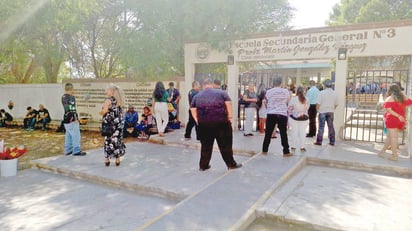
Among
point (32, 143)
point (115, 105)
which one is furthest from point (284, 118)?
point (32, 143)

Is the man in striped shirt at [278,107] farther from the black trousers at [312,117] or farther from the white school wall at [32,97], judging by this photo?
the white school wall at [32,97]

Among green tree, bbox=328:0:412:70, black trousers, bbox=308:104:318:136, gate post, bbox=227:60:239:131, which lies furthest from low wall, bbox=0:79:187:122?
green tree, bbox=328:0:412:70

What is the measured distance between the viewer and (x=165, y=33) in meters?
9.85

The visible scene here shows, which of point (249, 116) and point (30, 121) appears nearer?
point (249, 116)

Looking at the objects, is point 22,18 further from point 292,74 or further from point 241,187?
point 292,74

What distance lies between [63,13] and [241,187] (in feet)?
19.6

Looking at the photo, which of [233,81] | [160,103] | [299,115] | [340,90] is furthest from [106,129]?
Result: [340,90]

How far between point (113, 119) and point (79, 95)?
853 cm

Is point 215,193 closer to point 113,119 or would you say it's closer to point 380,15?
point 113,119

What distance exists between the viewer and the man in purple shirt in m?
5.21

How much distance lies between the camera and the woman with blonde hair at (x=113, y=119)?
18.7 feet

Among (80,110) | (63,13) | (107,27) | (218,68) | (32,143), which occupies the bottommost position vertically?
(32,143)

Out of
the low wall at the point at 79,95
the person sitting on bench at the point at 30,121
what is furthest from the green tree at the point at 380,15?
the person sitting on bench at the point at 30,121

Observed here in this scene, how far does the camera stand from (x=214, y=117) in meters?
5.23
